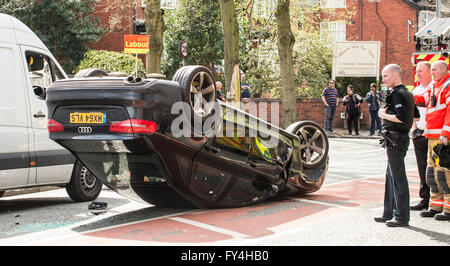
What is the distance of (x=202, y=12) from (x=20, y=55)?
23.5m

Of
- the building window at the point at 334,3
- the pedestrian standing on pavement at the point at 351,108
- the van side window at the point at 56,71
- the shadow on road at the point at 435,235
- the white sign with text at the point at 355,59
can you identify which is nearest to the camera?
the shadow on road at the point at 435,235

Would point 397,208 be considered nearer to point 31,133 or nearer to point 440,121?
point 440,121

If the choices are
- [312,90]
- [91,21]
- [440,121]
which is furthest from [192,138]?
[91,21]

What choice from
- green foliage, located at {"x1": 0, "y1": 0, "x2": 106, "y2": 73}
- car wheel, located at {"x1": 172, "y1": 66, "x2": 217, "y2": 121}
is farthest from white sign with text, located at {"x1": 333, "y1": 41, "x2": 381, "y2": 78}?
car wheel, located at {"x1": 172, "y1": 66, "x2": 217, "y2": 121}

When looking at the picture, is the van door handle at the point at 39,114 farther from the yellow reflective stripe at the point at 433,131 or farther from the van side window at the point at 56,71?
the yellow reflective stripe at the point at 433,131

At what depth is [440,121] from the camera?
7.38 meters

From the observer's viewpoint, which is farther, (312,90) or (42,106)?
(312,90)

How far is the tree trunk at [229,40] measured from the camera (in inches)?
658

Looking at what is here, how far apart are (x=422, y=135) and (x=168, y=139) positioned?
3328 mm

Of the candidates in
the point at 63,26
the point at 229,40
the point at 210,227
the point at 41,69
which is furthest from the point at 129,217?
the point at 63,26

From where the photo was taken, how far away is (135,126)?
256 inches

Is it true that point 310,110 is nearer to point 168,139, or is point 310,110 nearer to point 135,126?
point 168,139

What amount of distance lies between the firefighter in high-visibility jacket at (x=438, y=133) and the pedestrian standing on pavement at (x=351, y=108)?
17120mm

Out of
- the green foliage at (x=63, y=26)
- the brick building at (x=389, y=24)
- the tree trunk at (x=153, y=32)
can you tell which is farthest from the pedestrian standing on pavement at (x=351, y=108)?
the brick building at (x=389, y=24)
